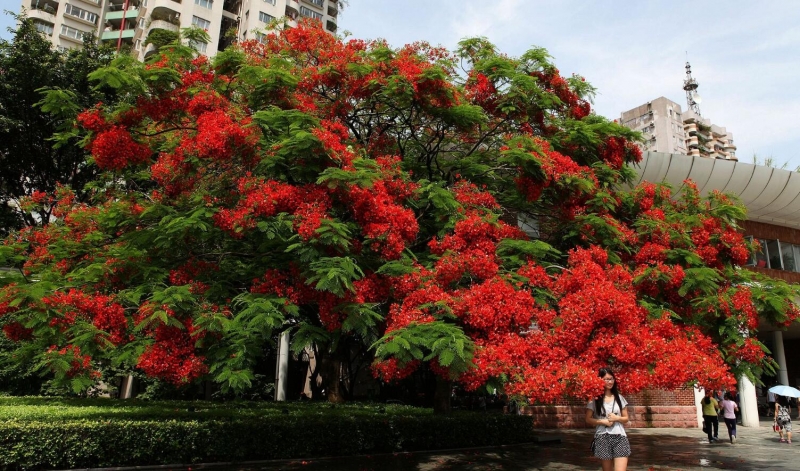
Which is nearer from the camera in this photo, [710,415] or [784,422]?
[784,422]

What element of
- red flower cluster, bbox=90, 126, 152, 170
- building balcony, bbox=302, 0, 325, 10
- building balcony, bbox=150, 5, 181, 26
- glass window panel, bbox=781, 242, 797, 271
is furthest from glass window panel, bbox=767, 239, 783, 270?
building balcony, bbox=302, 0, 325, 10

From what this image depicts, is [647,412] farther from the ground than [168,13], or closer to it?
closer to it

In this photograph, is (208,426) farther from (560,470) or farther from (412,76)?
(412,76)

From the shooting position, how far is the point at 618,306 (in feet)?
21.9

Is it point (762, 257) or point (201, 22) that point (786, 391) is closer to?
point (762, 257)

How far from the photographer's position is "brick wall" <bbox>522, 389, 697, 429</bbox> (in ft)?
63.8

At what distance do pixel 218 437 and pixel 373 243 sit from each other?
17.2ft

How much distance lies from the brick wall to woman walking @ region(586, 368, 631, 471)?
555 inches

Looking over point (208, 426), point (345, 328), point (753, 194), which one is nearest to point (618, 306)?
point (345, 328)

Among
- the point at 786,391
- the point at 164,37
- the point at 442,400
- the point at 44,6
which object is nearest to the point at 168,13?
the point at 44,6

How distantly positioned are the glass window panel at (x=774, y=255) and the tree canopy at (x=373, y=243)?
16.2 meters

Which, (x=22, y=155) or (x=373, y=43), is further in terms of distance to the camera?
(x=22, y=155)

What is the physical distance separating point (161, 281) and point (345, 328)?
326 centimetres

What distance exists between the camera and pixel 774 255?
23.8 m
